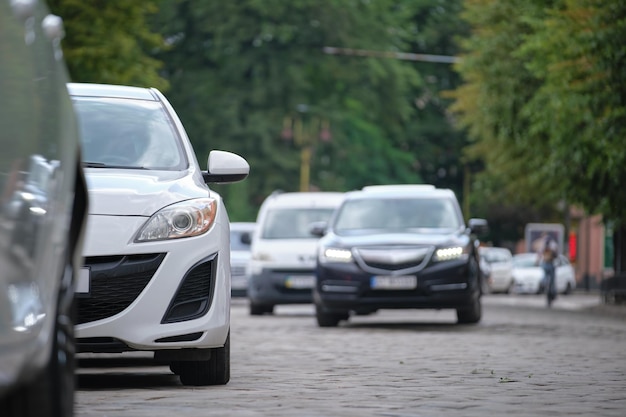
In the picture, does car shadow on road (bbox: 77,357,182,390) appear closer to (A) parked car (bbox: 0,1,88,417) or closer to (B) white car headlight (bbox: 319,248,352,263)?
(A) parked car (bbox: 0,1,88,417)

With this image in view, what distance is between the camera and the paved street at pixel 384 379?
8.46 meters

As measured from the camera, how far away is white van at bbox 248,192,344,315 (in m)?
25.5

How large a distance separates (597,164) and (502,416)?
66.0 ft

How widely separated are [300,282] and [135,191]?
16.2m

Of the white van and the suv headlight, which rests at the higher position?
the suv headlight

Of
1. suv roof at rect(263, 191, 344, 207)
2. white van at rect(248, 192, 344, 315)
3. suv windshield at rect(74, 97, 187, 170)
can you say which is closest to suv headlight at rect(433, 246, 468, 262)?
white van at rect(248, 192, 344, 315)

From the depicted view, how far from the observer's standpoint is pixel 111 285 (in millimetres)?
9055

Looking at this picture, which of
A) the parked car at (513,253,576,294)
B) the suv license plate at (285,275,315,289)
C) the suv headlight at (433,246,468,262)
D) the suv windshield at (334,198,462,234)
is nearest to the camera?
the suv headlight at (433,246,468,262)

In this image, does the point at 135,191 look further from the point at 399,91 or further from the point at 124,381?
the point at 399,91

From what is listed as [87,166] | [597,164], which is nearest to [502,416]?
[87,166]

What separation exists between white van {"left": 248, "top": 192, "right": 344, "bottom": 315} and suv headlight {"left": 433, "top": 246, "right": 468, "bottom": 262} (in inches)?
219

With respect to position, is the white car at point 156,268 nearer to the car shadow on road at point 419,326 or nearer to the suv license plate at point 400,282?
the suv license plate at point 400,282

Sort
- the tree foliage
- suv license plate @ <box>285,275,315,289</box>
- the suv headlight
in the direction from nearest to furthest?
the suv headlight → suv license plate @ <box>285,275,315,289</box> → the tree foliage

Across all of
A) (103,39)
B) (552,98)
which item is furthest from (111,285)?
(103,39)
